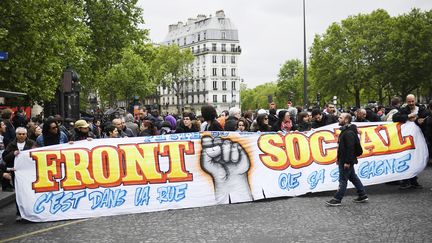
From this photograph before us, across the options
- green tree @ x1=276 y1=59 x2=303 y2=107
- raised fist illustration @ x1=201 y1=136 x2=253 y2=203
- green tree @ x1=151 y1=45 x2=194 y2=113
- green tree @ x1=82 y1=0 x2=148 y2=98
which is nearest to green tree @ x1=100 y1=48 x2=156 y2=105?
green tree @ x1=82 y1=0 x2=148 y2=98

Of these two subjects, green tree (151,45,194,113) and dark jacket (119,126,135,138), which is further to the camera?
green tree (151,45,194,113)

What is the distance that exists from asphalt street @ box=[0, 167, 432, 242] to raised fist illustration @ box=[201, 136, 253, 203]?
30 cm

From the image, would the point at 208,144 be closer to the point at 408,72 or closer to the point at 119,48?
the point at 119,48

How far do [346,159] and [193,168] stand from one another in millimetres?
2752

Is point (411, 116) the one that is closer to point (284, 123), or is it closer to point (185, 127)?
point (284, 123)

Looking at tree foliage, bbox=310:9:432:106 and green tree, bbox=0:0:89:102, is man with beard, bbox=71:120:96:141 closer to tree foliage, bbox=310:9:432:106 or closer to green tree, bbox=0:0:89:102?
green tree, bbox=0:0:89:102

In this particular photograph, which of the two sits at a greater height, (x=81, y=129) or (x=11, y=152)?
(x=81, y=129)

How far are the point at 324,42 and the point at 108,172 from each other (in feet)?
175

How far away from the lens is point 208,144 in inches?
403

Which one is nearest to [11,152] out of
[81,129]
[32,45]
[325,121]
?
[81,129]

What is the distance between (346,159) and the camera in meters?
9.49

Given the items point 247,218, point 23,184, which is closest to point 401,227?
point 247,218

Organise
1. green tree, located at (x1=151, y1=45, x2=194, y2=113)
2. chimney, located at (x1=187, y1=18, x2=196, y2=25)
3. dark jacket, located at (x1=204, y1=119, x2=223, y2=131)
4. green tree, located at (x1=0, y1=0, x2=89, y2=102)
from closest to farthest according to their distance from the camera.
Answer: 1. dark jacket, located at (x1=204, y1=119, x2=223, y2=131)
2. green tree, located at (x1=0, y1=0, x2=89, y2=102)
3. green tree, located at (x1=151, y1=45, x2=194, y2=113)
4. chimney, located at (x1=187, y1=18, x2=196, y2=25)

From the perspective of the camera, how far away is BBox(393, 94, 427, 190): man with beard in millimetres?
11047
